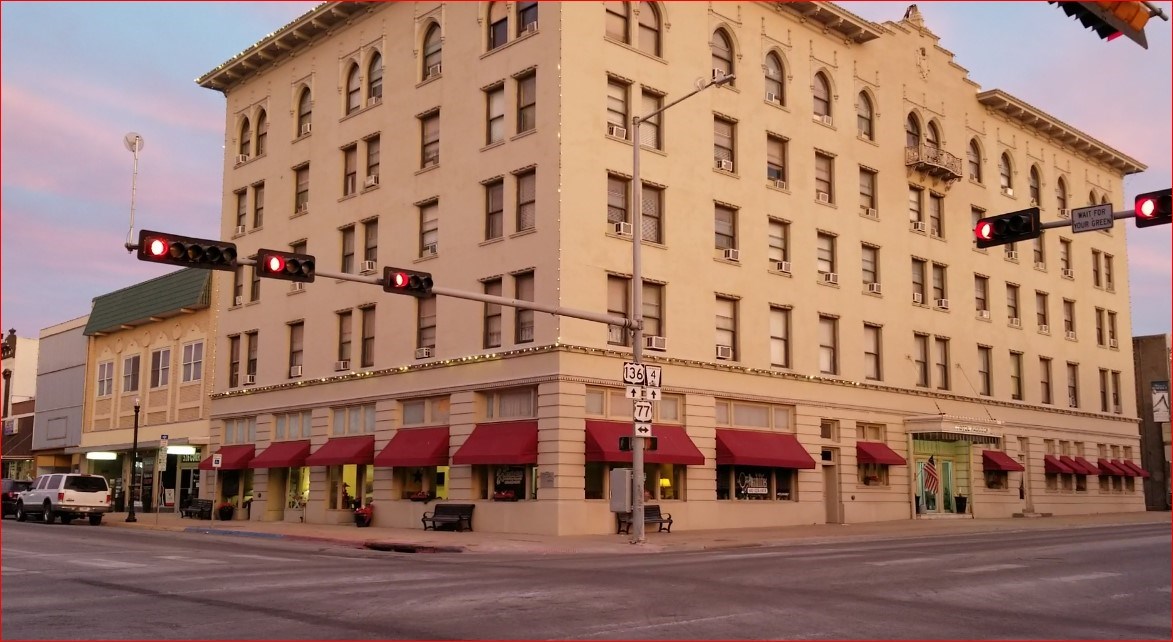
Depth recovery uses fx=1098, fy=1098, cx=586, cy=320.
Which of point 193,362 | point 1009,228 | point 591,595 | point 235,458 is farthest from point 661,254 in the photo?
point 193,362

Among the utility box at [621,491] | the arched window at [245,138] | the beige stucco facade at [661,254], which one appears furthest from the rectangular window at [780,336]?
the arched window at [245,138]

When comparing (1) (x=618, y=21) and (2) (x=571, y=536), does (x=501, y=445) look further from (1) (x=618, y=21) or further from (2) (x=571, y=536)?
(1) (x=618, y=21)

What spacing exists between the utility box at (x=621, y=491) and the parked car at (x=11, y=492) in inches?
1128

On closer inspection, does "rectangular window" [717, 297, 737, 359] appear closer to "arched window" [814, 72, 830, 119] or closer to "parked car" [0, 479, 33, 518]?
"arched window" [814, 72, 830, 119]

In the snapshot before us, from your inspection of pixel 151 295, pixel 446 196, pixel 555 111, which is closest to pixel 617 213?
pixel 555 111

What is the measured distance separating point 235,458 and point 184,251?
1146 inches

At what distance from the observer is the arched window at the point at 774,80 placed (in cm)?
4181

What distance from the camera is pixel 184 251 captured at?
780 inches

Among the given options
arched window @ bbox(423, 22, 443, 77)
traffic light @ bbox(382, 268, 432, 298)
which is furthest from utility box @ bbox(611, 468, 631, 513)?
arched window @ bbox(423, 22, 443, 77)

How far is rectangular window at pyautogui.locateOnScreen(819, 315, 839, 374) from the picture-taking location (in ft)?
140

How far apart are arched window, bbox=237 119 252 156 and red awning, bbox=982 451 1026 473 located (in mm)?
36388

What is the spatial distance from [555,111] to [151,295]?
3177cm

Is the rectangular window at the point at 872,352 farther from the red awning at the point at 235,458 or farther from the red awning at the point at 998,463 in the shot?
the red awning at the point at 235,458

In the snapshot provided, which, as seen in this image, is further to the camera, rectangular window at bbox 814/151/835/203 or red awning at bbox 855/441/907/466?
rectangular window at bbox 814/151/835/203
